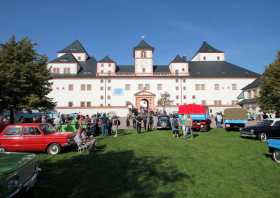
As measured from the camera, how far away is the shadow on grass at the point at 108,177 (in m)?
6.79

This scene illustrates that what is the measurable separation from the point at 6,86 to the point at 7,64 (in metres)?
2.49

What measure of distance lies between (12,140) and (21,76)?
36.9 ft

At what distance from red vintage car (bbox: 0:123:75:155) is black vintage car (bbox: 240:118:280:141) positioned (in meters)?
12.6

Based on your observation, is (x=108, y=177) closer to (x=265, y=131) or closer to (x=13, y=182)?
(x=13, y=182)

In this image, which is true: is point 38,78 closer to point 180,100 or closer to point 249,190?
point 249,190

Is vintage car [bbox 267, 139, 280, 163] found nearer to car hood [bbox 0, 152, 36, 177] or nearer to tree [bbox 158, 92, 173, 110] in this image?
car hood [bbox 0, 152, 36, 177]

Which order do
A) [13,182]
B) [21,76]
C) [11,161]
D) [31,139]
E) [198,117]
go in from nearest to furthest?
[13,182] → [11,161] → [31,139] → [21,76] → [198,117]

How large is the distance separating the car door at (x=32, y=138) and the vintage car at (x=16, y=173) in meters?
6.43

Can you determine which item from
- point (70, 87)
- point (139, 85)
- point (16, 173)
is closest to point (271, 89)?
point (16, 173)

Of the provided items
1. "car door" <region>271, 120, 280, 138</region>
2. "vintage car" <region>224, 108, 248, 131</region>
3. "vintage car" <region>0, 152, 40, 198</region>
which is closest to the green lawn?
"vintage car" <region>0, 152, 40, 198</region>

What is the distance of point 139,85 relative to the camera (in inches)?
2758

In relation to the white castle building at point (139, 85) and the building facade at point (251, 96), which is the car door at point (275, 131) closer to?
the building facade at point (251, 96)

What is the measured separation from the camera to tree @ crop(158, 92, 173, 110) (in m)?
68.4

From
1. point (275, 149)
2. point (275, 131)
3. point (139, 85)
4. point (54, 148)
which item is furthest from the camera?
point (139, 85)
